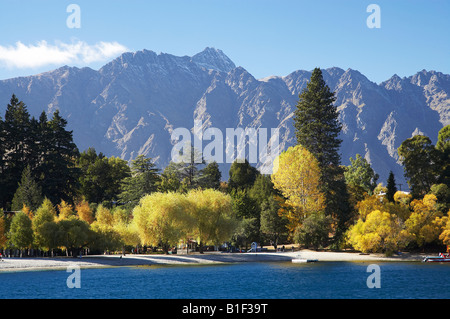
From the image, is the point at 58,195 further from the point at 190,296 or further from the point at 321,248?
the point at 190,296

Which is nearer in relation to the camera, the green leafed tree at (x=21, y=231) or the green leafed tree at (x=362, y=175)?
the green leafed tree at (x=21, y=231)

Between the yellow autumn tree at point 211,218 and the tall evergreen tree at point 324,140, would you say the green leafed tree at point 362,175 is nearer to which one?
the tall evergreen tree at point 324,140

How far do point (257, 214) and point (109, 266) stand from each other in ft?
123

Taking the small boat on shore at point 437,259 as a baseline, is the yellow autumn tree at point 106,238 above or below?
above

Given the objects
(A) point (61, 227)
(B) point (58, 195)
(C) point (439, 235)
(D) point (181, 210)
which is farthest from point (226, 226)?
(B) point (58, 195)

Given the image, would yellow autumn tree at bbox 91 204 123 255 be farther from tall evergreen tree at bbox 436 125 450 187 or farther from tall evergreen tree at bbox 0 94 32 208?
tall evergreen tree at bbox 436 125 450 187

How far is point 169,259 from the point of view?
7294 centimetres

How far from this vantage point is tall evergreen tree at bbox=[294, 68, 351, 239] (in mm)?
90500

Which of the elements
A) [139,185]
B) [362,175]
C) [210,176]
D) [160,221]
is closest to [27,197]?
[160,221]

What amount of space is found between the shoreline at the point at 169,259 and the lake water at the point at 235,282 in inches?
131

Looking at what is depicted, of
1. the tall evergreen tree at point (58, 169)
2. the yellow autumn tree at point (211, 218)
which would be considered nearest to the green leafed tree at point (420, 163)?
the yellow autumn tree at point (211, 218)

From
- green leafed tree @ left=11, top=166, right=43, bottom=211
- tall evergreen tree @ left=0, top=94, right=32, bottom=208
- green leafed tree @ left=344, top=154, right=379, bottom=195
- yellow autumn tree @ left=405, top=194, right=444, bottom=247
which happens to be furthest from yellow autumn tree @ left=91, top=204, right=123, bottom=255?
green leafed tree @ left=344, top=154, right=379, bottom=195

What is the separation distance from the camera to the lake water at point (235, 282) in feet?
149

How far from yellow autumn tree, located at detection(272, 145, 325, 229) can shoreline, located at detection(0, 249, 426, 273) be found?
6679 mm
